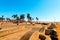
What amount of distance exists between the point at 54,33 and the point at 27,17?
70595 mm

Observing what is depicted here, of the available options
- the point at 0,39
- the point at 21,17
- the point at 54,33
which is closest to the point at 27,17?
the point at 21,17

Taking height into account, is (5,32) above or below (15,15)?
below

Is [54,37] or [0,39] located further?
[54,37]

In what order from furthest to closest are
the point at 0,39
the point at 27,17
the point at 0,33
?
the point at 27,17
the point at 0,33
the point at 0,39

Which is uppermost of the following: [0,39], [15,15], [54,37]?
[15,15]

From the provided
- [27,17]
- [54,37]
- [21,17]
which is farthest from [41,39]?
[27,17]

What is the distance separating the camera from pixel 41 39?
12734 millimetres

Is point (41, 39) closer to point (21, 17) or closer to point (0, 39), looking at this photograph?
point (0, 39)

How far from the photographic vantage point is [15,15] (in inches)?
3246

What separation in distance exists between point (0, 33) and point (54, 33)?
9449 millimetres

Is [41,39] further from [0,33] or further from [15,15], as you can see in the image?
[15,15]

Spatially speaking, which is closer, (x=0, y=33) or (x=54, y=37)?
(x=0, y=33)

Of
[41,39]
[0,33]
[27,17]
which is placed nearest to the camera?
[0,33]

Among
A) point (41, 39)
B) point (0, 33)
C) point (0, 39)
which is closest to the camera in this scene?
point (0, 39)
